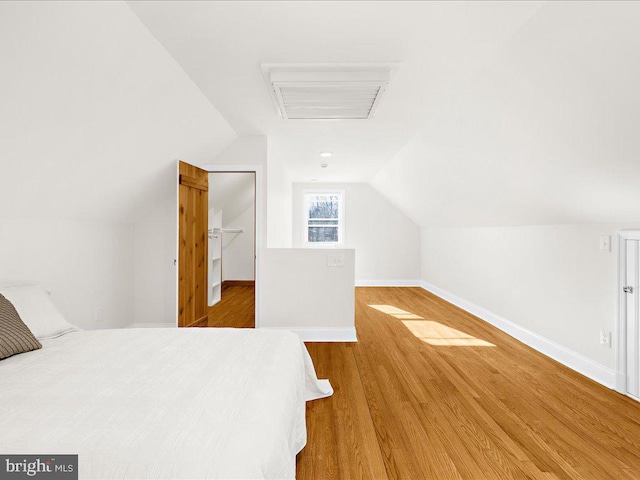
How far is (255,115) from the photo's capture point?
3.33 metres

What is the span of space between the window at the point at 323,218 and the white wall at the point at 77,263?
4271mm

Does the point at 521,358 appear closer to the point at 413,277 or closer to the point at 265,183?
the point at 265,183

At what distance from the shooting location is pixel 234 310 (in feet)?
17.9

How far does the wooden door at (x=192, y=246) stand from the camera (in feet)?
11.7

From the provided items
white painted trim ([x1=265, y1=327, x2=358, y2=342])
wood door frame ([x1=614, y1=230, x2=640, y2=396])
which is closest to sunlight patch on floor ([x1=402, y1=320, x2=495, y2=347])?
white painted trim ([x1=265, y1=327, x2=358, y2=342])

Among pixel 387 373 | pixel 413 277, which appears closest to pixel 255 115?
pixel 387 373

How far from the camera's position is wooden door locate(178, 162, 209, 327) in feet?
11.7

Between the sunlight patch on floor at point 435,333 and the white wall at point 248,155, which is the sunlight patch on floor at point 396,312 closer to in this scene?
the sunlight patch on floor at point 435,333

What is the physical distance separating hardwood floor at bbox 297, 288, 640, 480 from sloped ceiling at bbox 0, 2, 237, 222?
245cm

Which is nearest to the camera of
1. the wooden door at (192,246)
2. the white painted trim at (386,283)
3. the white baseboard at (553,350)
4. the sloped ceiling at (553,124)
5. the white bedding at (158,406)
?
the white bedding at (158,406)

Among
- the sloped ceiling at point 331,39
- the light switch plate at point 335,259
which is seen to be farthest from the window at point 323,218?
the sloped ceiling at point 331,39

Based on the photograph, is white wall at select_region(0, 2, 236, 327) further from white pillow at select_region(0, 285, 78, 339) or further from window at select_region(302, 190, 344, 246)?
window at select_region(302, 190, 344, 246)

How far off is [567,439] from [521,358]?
139 cm

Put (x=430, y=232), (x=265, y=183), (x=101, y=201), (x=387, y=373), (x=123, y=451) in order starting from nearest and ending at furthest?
(x=123, y=451) < (x=387, y=373) < (x=101, y=201) < (x=265, y=183) < (x=430, y=232)
